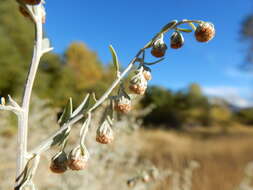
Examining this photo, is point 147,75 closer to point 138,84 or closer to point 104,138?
point 138,84

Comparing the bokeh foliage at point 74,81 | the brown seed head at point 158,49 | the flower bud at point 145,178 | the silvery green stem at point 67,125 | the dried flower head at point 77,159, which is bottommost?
the flower bud at point 145,178

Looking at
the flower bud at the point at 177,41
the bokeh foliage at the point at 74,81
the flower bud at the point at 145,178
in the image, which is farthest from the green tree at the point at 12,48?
the flower bud at the point at 177,41

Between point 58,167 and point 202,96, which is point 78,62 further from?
point 58,167


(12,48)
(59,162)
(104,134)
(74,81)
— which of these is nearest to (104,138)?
(104,134)

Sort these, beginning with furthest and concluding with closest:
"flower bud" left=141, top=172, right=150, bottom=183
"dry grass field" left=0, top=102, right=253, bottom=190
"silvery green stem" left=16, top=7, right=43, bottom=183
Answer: "dry grass field" left=0, top=102, right=253, bottom=190
"flower bud" left=141, top=172, right=150, bottom=183
"silvery green stem" left=16, top=7, right=43, bottom=183

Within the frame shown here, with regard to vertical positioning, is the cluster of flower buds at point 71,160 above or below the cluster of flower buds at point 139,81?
below

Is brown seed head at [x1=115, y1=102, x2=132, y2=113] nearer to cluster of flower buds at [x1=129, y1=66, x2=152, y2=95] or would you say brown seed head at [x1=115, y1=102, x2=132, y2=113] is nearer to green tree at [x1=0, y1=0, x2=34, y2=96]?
cluster of flower buds at [x1=129, y1=66, x2=152, y2=95]

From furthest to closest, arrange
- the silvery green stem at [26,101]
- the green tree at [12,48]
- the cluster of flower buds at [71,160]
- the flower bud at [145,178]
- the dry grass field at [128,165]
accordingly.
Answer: the green tree at [12,48]
the dry grass field at [128,165]
the flower bud at [145,178]
the cluster of flower buds at [71,160]
the silvery green stem at [26,101]

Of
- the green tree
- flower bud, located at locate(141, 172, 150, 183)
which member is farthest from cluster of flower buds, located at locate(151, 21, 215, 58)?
the green tree

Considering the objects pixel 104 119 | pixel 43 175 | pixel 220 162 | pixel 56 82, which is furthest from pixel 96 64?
pixel 104 119

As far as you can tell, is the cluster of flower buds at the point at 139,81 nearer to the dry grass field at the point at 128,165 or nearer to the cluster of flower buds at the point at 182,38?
the cluster of flower buds at the point at 182,38
